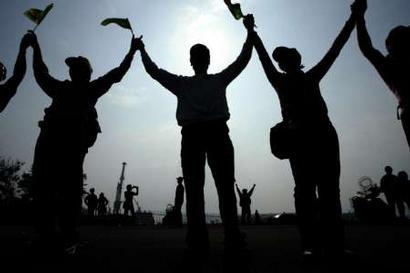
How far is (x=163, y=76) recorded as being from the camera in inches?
138

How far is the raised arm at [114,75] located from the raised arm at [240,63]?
1.46 meters

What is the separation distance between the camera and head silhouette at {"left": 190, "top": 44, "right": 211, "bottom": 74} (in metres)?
3.37

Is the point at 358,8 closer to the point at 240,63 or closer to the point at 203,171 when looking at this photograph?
the point at 240,63

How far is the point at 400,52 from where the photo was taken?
2.64 metres

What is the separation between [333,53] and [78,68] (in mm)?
2945

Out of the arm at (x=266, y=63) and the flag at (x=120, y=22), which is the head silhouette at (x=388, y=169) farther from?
the flag at (x=120, y=22)

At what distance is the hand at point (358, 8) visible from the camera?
311cm

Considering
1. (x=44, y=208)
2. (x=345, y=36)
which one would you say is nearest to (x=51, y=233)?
(x=44, y=208)

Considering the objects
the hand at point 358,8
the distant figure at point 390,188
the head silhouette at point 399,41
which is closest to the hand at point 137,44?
the hand at point 358,8

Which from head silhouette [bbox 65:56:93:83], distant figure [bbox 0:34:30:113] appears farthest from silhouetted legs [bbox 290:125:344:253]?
distant figure [bbox 0:34:30:113]

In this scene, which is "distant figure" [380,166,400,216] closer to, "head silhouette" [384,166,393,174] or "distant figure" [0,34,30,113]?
"head silhouette" [384,166,393,174]

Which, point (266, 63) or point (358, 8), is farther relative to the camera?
point (266, 63)

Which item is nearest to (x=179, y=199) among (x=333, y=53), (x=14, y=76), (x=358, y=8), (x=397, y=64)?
(x=14, y=76)

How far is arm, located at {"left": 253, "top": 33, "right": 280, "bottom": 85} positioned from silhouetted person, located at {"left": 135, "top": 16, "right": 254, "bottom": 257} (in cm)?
15
